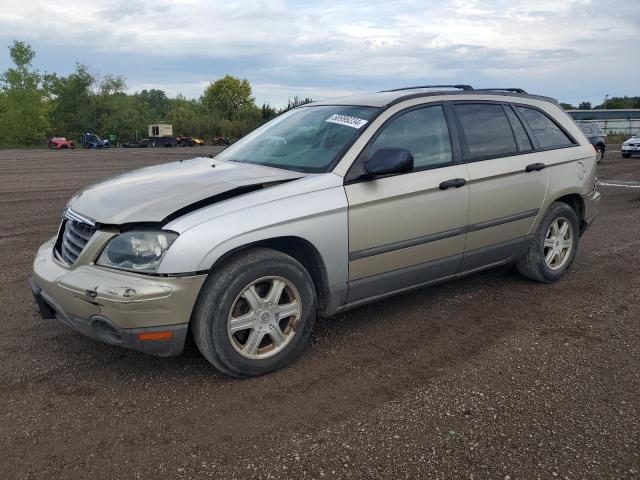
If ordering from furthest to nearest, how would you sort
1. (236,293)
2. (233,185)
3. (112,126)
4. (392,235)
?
1. (112,126)
2. (392,235)
3. (233,185)
4. (236,293)

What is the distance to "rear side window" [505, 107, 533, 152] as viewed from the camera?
4797 millimetres

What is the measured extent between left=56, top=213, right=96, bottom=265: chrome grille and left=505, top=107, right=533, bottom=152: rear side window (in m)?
3.51

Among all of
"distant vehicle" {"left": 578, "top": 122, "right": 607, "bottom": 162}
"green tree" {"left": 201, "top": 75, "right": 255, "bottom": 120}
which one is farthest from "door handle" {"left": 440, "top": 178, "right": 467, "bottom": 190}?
"green tree" {"left": 201, "top": 75, "right": 255, "bottom": 120}

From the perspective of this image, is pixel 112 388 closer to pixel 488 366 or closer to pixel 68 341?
pixel 68 341

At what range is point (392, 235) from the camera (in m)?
3.80

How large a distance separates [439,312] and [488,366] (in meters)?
0.98

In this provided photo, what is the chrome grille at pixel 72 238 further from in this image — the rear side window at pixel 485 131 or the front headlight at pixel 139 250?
the rear side window at pixel 485 131

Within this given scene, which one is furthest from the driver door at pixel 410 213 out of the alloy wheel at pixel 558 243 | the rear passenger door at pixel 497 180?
the alloy wheel at pixel 558 243

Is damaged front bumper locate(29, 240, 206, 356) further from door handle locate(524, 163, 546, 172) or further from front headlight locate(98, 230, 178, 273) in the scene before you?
door handle locate(524, 163, 546, 172)

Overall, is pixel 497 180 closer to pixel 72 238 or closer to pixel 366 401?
pixel 366 401

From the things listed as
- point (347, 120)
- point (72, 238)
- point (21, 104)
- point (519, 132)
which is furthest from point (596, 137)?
point (21, 104)

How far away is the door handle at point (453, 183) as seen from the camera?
4.04 metres

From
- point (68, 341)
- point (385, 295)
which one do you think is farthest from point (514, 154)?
point (68, 341)

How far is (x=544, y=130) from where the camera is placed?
201 inches
